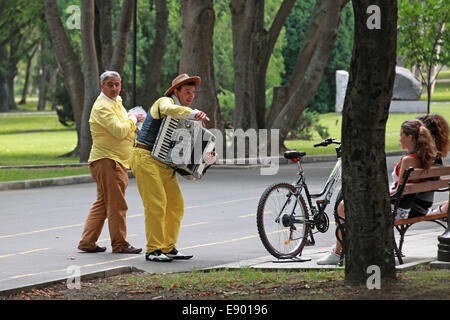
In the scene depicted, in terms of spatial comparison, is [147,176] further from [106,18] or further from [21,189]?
[106,18]

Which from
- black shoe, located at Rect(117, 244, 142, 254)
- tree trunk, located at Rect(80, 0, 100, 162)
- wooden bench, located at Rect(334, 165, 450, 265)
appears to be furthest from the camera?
tree trunk, located at Rect(80, 0, 100, 162)

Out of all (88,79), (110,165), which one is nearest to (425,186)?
(110,165)

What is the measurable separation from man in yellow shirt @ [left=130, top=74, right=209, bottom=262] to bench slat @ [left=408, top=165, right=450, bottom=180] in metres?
2.25

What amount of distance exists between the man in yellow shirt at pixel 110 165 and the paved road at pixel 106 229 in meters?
0.24

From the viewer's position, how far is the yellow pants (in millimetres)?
11039

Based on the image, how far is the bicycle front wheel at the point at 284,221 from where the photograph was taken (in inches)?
420

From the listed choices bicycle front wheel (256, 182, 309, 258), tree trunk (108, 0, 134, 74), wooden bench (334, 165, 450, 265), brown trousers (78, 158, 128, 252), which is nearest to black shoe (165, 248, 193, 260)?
brown trousers (78, 158, 128, 252)

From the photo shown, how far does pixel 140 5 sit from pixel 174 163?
36503 mm

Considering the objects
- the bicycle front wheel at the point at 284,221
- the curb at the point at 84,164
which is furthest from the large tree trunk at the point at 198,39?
the bicycle front wheel at the point at 284,221

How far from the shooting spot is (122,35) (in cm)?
2731

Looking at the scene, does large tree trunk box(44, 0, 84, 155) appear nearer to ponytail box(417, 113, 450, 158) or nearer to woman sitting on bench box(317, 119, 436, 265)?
ponytail box(417, 113, 450, 158)

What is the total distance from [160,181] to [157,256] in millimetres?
804

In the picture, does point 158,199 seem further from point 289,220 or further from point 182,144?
point 289,220
